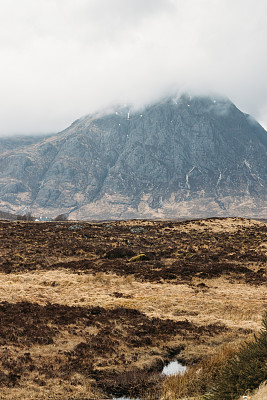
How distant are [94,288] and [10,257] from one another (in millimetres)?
16085

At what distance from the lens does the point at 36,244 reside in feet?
150

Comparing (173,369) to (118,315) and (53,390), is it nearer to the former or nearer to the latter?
(53,390)

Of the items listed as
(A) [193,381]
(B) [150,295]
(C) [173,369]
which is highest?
(A) [193,381]

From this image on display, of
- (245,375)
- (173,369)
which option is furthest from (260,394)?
(173,369)

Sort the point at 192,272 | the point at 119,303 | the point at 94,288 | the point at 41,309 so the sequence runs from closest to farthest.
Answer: the point at 41,309
the point at 119,303
the point at 94,288
the point at 192,272

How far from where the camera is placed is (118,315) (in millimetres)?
18719

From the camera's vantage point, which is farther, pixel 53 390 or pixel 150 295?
pixel 150 295

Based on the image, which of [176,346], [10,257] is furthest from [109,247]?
[176,346]

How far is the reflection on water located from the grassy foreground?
0.35 meters

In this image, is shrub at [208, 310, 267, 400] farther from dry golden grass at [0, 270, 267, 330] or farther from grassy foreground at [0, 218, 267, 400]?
dry golden grass at [0, 270, 267, 330]

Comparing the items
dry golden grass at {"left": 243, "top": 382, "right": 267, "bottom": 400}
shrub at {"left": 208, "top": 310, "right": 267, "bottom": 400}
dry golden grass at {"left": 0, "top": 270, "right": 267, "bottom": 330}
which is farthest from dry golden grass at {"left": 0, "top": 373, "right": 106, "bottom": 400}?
dry golden grass at {"left": 0, "top": 270, "right": 267, "bottom": 330}

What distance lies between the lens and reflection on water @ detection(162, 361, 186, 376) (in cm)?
1230

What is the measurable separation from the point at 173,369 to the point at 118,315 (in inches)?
260

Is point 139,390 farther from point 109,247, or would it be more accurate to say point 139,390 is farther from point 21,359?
point 109,247
